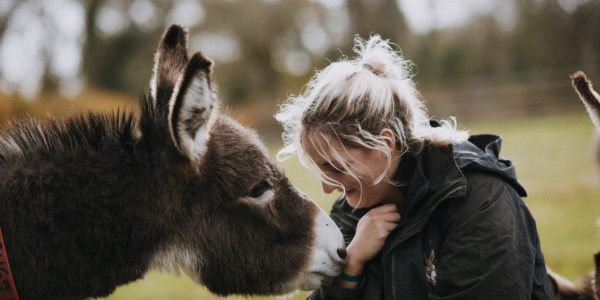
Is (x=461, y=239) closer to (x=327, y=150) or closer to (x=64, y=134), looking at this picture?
(x=327, y=150)

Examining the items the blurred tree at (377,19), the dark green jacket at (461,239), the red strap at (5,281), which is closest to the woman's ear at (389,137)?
the dark green jacket at (461,239)

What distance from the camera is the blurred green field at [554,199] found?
4.70 metres

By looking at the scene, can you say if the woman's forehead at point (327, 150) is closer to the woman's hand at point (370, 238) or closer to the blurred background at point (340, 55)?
the woman's hand at point (370, 238)

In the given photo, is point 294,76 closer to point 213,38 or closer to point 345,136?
point 213,38

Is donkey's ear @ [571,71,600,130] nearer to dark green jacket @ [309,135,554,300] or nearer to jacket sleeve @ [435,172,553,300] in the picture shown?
dark green jacket @ [309,135,554,300]

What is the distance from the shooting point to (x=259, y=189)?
237 centimetres

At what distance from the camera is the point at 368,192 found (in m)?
A: 2.59

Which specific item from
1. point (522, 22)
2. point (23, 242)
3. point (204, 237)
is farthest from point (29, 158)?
point (522, 22)

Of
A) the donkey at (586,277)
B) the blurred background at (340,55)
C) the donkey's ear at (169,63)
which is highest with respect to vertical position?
the blurred background at (340,55)

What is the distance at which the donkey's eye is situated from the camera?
→ 235 centimetres

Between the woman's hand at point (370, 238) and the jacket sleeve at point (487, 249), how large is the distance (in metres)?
0.34

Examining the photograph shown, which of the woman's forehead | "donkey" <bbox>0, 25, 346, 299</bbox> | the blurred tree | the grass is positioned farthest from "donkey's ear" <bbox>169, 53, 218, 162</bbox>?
the blurred tree

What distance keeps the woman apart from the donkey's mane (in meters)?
0.97

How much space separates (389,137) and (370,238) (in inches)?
22.8
